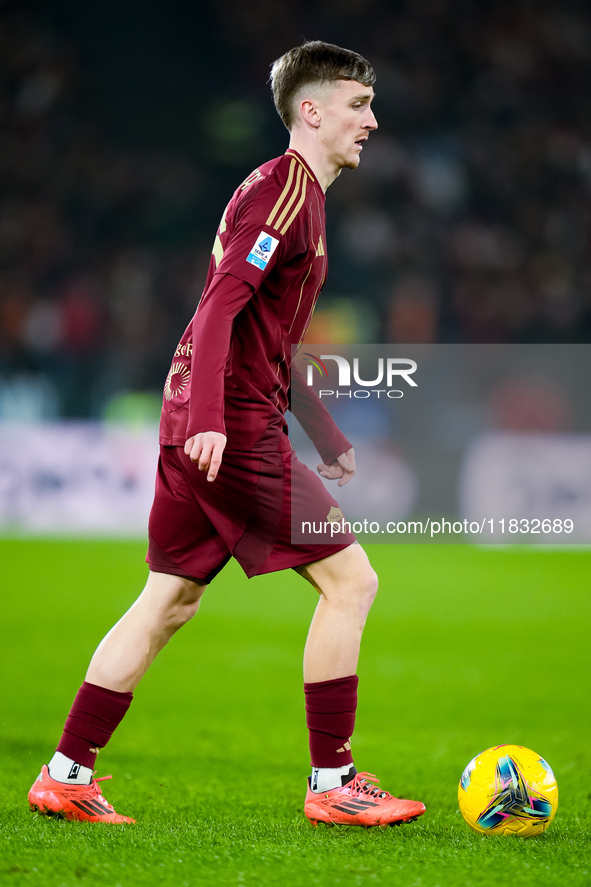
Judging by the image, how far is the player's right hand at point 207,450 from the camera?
2322mm

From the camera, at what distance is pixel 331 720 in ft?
8.40

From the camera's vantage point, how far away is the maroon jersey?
94.5 inches

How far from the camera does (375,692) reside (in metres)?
4.65

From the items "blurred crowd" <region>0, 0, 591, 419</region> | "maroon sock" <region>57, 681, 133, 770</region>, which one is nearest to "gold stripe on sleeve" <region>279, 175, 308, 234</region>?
"maroon sock" <region>57, 681, 133, 770</region>

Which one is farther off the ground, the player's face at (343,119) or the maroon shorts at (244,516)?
the player's face at (343,119)

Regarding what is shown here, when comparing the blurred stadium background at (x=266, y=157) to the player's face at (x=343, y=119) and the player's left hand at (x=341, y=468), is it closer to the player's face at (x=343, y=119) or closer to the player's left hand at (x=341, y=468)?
the player's left hand at (x=341, y=468)

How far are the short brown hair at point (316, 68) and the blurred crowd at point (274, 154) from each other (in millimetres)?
10137

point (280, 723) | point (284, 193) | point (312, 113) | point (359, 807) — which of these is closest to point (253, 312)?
point (284, 193)

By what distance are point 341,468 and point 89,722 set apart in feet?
3.30

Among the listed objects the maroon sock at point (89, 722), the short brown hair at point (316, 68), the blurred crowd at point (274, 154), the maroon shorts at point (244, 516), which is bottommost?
the maroon sock at point (89, 722)

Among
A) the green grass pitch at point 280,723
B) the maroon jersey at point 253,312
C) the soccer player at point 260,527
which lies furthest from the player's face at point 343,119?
the green grass pitch at point 280,723

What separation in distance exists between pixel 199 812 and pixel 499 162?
13.5 meters

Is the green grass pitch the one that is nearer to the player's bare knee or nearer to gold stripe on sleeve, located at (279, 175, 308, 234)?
the player's bare knee

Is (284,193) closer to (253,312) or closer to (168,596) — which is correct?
(253,312)
